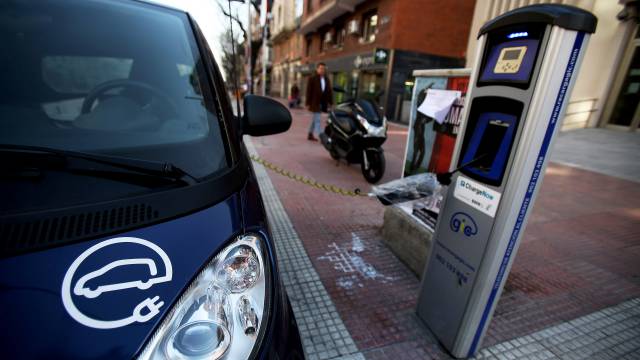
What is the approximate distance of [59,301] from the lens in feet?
2.45

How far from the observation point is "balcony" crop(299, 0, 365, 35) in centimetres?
1667

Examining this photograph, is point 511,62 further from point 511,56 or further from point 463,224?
point 463,224

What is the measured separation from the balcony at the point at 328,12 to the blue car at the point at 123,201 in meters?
17.0

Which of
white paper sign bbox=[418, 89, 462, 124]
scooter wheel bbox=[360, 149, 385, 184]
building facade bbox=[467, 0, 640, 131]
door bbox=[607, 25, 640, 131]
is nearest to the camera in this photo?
white paper sign bbox=[418, 89, 462, 124]

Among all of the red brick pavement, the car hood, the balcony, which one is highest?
the balcony

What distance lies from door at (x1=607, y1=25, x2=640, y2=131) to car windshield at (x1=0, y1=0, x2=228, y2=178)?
13.4 meters

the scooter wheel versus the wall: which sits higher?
the wall

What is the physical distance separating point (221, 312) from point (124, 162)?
1.98 feet

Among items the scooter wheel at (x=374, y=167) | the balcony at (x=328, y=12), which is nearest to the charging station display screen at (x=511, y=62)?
the scooter wheel at (x=374, y=167)

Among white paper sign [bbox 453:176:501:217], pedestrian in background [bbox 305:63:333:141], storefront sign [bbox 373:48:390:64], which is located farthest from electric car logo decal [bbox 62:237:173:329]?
storefront sign [bbox 373:48:390:64]

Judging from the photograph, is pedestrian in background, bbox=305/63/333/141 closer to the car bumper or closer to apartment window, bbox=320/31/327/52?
the car bumper

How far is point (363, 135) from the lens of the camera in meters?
5.30

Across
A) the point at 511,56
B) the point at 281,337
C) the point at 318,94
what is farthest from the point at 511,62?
the point at 318,94

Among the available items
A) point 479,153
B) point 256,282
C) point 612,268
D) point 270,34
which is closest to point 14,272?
point 256,282
